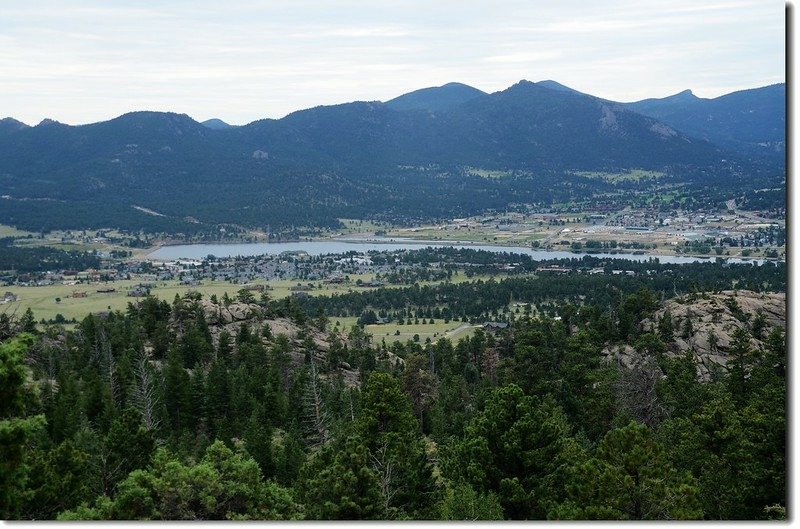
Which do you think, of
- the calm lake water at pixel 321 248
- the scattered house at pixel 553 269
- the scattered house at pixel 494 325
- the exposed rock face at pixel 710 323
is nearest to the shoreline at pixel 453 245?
the calm lake water at pixel 321 248

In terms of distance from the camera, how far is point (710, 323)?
3469 cm

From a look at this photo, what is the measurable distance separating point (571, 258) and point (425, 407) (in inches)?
2794

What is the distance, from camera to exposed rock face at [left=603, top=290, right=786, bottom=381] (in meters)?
32.3

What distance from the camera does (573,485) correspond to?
1285 centimetres

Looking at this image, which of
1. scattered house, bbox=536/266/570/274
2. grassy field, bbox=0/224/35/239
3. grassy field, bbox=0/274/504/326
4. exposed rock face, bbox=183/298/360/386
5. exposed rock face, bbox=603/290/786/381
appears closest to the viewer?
exposed rock face, bbox=603/290/786/381

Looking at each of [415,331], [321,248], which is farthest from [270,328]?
[321,248]

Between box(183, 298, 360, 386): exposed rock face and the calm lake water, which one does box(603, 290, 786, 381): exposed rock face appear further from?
the calm lake water

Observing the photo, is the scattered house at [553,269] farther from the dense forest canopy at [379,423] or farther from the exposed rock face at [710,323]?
the exposed rock face at [710,323]

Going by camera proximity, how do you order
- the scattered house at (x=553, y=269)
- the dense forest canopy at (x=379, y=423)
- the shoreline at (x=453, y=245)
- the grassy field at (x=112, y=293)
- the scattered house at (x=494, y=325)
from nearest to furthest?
the dense forest canopy at (x=379, y=423)
the scattered house at (x=494, y=325)
the grassy field at (x=112, y=293)
the scattered house at (x=553, y=269)
the shoreline at (x=453, y=245)

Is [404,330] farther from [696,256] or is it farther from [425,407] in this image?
[696,256]

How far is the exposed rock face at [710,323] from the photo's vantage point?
106ft

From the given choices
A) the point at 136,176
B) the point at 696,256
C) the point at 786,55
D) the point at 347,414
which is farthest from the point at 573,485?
the point at 136,176

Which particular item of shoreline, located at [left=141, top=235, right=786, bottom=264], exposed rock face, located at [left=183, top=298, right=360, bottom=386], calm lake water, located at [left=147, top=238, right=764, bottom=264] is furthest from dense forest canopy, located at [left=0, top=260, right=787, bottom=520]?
calm lake water, located at [left=147, top=238, right=764, bottom=264]

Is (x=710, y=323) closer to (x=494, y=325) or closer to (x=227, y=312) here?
(x=494, y=325)
